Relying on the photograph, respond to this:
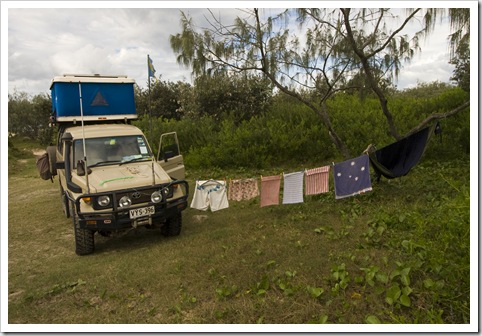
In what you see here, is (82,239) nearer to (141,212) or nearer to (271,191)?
(141,212)

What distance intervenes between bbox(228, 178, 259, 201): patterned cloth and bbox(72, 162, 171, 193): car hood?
4.36 feet

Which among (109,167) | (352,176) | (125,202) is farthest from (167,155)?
(352,176)

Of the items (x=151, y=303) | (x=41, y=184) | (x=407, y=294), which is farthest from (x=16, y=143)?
(x=407, y=294)

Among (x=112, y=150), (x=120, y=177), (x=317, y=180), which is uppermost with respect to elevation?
(x=112, y=150)

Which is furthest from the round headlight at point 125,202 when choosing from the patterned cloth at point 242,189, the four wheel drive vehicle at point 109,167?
the patterned cloth at point 242,189

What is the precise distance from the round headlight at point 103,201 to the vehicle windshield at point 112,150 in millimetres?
957

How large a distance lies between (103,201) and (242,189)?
2.47 m

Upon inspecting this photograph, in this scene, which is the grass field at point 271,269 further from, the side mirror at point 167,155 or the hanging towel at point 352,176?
the side mirror at point 167,155

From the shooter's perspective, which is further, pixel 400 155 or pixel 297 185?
pixel 400 155

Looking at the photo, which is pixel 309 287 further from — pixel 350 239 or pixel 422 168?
pixel 422 168

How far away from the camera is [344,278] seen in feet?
12.8

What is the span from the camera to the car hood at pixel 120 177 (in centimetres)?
534

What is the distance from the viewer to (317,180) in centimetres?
638

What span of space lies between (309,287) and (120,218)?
296 centimetres
